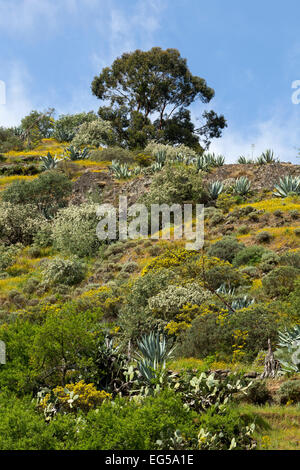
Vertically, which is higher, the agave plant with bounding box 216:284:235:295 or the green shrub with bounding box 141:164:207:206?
the green shrub with bounding box 141:164:207:206

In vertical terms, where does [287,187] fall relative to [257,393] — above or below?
above

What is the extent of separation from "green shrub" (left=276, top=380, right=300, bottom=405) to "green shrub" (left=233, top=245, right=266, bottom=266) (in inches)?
380

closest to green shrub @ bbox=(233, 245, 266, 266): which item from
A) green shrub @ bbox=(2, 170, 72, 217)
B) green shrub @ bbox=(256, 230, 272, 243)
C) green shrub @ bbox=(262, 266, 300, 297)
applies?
green shrub @ bbox=(256, 230, 272, 243)

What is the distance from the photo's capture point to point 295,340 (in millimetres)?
9852

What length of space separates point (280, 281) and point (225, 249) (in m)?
4.79

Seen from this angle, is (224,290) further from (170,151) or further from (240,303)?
(170,151)

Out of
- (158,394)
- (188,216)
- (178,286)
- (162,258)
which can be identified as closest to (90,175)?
(188,216)

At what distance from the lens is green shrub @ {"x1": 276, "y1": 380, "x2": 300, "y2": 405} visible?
8172 millimetres

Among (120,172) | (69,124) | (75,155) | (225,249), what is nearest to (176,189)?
(120,172)

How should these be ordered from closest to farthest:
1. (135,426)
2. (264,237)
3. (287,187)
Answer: (135,426), (264,237), (287,187)

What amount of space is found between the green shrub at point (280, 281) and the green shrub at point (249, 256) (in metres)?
3.23

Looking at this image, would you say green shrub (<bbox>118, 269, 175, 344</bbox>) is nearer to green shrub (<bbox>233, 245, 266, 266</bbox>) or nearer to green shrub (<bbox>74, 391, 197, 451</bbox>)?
green shrub (<bbox>233, 245, 266, 266</bbox>)

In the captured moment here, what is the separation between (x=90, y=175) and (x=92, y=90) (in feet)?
78.7

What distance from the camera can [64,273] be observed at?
824 inches
